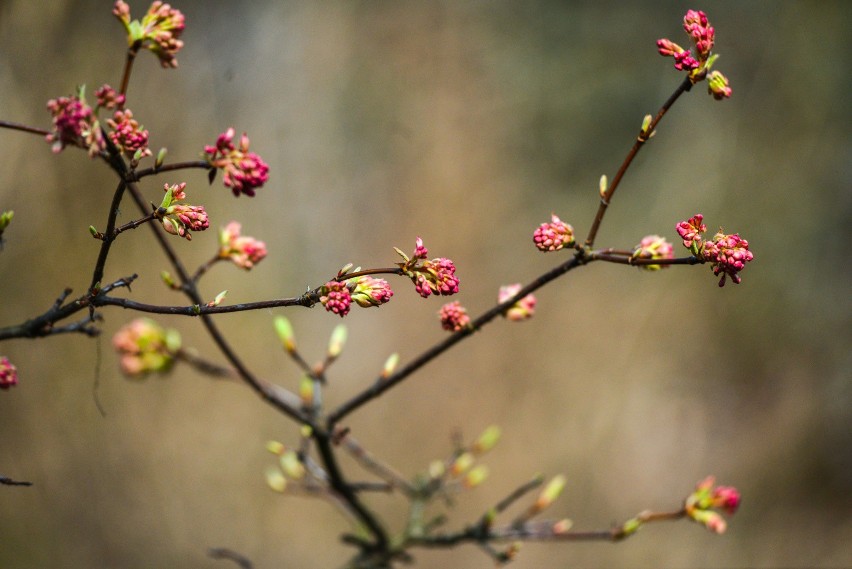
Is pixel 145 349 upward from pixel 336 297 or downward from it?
upward

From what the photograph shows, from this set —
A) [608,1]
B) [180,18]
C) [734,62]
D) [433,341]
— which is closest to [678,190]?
[734,62]

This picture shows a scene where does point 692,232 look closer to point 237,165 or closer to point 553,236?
point 553,236

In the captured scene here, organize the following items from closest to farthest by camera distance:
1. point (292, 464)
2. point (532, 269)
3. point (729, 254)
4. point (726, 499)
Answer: point (729, 254), point (726, 499), point (292, 464), point (532, 269)

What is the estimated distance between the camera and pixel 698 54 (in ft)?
1.95

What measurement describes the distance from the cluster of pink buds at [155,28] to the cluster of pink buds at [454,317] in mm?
379

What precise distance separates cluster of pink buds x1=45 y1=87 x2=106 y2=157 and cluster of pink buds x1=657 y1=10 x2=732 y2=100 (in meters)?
0.49

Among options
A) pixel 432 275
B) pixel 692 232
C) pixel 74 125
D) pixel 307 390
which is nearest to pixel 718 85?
pixel 692 232

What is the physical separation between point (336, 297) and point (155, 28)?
0.94ft

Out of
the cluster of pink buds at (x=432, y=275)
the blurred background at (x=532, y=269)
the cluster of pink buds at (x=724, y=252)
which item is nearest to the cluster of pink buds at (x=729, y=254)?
the cluster of pink buds at (x=724, y=252)

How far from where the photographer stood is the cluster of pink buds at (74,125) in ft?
1.45

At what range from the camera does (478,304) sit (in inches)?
86.1

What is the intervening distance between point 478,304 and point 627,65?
0.99 metres

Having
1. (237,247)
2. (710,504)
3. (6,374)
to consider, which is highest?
(237,247)

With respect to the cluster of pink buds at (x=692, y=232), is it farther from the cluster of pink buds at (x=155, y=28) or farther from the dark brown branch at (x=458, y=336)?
the cluster of pink buds at (x=155, y=28)
